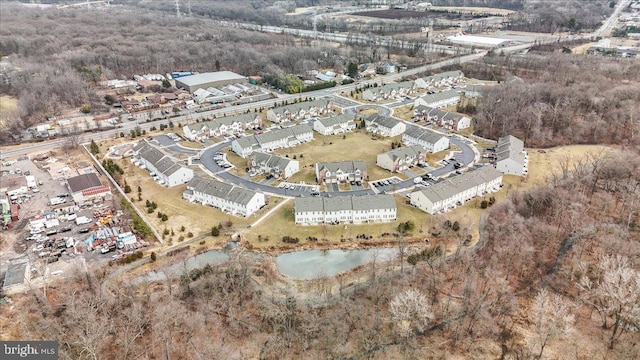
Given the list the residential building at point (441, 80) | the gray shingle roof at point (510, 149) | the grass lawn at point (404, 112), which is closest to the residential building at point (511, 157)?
the gray shingle roof at point (510, 149)

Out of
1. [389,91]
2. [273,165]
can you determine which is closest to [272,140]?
[273,165]

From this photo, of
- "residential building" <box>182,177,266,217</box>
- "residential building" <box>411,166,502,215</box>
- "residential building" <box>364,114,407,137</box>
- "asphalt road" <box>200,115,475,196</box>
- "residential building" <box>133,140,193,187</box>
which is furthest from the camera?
"residential building" <box>364,114,407,137</box>

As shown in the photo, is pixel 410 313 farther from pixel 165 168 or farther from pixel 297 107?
pixel 297 107

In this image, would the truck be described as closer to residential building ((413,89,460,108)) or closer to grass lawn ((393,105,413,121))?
grass lawn ((393,105,413,121))

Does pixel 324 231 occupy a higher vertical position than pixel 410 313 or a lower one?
lower

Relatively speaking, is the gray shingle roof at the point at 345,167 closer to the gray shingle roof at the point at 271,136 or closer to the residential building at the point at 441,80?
the gray shingle roof at the point at 271,136

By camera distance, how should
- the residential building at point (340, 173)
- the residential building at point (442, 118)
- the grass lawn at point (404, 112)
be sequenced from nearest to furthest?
the residential building at point (340, 173)
the residential building at point (442, 118)
the grass lawn at point (404, 112)

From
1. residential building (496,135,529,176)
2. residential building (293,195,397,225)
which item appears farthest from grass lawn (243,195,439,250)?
residential building (496,135,529,176)
